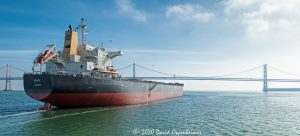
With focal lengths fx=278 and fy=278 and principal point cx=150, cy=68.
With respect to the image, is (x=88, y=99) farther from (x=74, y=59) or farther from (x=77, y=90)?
(x=74, y=59)

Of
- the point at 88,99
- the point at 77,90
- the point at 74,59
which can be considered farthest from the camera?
the point at 74,59

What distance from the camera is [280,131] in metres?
15.3

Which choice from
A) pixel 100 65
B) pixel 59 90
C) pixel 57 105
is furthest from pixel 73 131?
pixel 100 65

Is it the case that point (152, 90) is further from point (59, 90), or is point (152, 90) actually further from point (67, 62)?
point (59, 90)

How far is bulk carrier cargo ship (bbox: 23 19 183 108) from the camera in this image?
71.1 feet

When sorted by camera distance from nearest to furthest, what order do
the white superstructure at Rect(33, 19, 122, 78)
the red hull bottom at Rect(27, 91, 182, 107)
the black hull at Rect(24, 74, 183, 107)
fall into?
1. the black hull at Rect(24, 74, 183, 107)
2. the red hull bottom at Rect(27, 91, 182, 107)
3. the white superstructure at Rect(33, 19, 122, 78)

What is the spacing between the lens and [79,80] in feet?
74.4

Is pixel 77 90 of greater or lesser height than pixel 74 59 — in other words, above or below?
below

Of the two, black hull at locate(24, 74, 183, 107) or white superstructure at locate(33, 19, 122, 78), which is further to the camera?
white superstructure at locate(33, 19, 122, 78)

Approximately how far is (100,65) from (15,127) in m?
14.5

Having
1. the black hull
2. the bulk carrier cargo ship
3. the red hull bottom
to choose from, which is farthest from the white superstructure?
the red hull bottom

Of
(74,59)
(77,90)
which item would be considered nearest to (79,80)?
(77,90)

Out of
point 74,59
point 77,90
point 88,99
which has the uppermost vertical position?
point 74,59

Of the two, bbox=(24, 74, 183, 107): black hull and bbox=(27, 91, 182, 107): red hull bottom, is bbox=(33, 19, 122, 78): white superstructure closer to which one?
bbox=(24, 74, 183, 107): black hull
